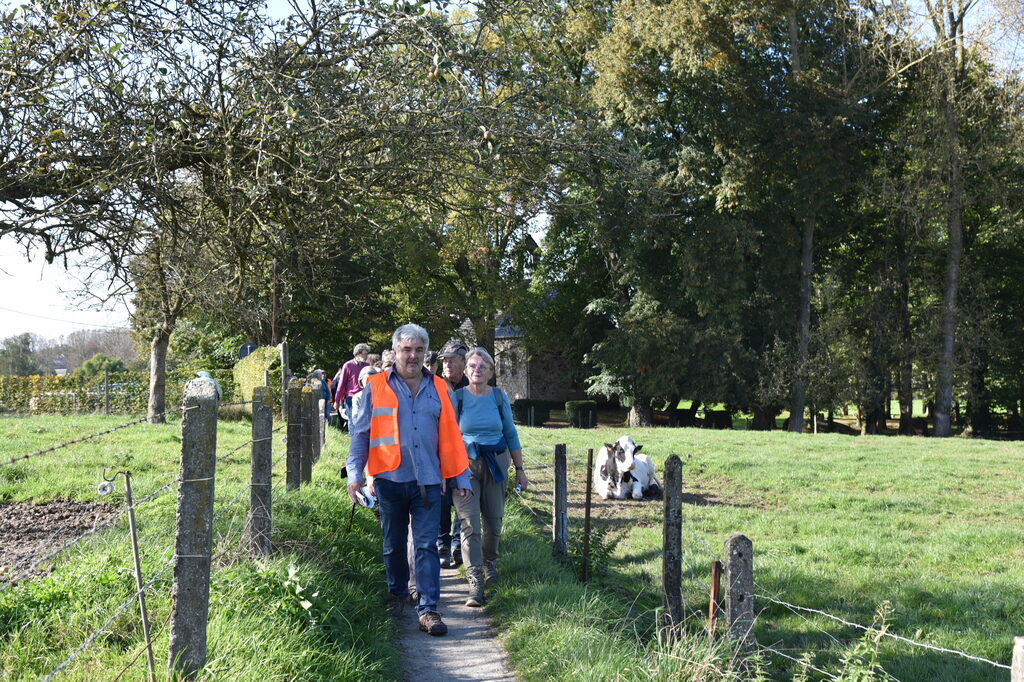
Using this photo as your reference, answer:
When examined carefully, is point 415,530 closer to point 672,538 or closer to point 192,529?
point 672,538

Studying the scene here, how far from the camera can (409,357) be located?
6148mm

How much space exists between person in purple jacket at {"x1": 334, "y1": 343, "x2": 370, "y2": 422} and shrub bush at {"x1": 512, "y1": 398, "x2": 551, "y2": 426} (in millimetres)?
31719

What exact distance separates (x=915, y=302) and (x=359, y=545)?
35.1 metres

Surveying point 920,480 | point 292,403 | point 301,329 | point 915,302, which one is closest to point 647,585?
point 292,403

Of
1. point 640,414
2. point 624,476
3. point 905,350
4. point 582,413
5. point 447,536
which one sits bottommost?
point 447,536

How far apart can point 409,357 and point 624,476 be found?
7918mm

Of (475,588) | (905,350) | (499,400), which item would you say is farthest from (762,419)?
(475,588)

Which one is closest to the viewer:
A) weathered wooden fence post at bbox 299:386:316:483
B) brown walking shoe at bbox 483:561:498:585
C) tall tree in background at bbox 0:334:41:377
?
brown walking shoe at bbox 483:561:498:585

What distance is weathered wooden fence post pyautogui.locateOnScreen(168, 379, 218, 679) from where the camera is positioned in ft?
13.2

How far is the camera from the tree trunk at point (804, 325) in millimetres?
31953

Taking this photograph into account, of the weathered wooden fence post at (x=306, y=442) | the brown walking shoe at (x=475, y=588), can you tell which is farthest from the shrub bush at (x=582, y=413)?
the brown walking shoe at (x=475, y=588)

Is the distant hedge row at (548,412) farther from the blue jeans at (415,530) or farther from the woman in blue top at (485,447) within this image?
the blue jeans at (415,530)

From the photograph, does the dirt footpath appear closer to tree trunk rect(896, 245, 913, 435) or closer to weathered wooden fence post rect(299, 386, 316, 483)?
weathered wooden fence post rect(299, 386, 316, 483)

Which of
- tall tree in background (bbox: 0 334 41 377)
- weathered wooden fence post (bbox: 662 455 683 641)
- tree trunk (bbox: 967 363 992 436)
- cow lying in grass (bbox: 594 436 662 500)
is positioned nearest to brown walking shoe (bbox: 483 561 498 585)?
weathered wooden fence post (bbox: 662 455 683 641)
